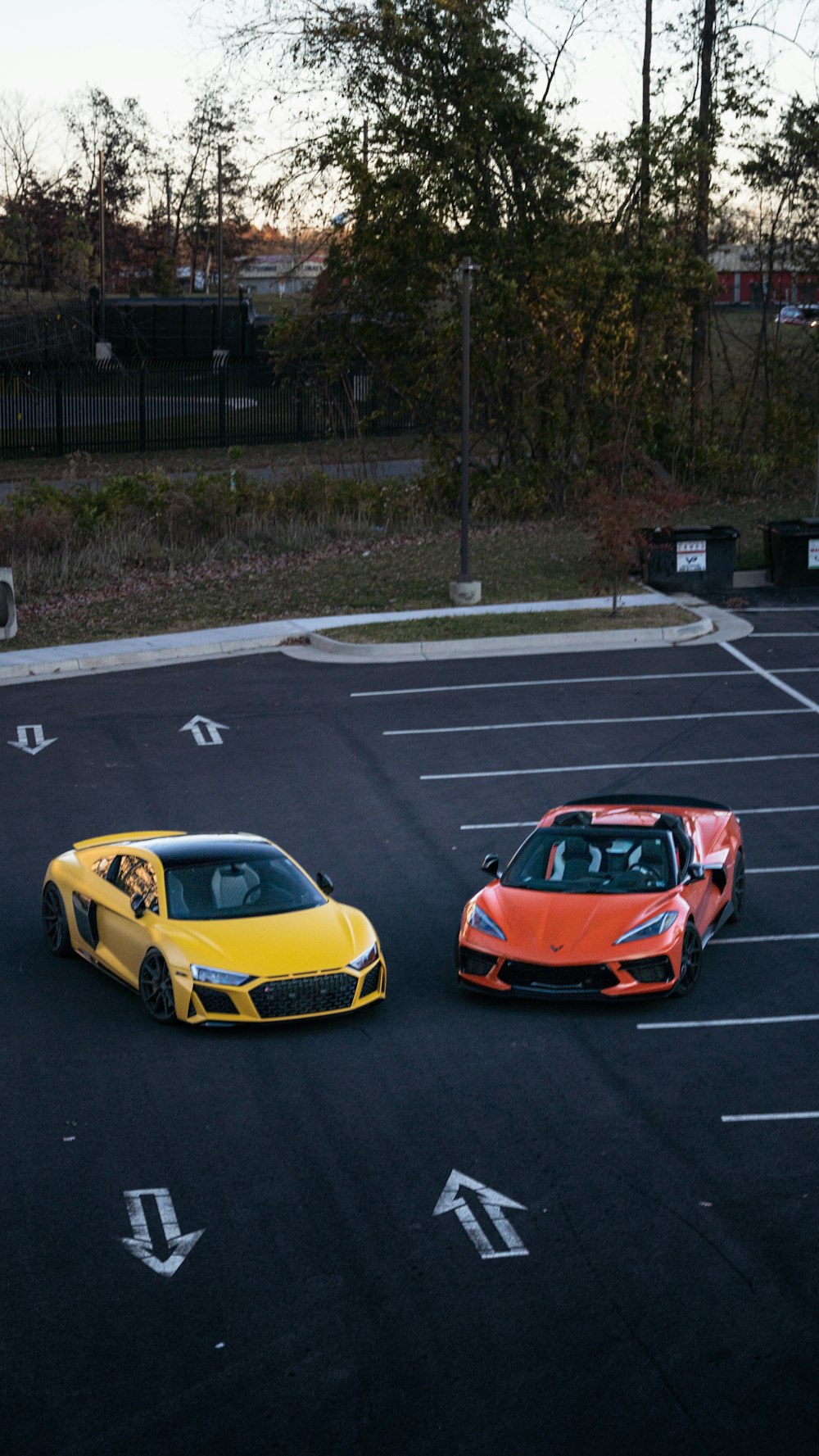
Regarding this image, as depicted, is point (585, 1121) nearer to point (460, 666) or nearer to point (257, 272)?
point (460, 666)

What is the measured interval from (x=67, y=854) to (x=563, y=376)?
2839cm

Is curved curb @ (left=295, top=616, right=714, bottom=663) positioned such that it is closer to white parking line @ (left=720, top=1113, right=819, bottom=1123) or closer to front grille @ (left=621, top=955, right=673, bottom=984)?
front grille @ (left=621, top=955, right=673, bottom=984)

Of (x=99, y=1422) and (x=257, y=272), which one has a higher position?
(x=257, y=272)

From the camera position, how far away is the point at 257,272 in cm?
10575

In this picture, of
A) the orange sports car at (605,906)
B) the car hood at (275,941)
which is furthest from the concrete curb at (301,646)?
the car hood at (275,941)

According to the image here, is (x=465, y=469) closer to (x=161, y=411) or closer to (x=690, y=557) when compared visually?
(x=690, y=557)

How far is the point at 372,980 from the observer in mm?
11805

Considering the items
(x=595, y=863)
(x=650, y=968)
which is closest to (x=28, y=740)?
(x=595, y=863)

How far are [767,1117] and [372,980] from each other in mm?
3245

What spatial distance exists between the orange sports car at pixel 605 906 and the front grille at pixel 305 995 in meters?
1.10

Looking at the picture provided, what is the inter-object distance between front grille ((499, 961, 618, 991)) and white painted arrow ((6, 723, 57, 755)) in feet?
32.3

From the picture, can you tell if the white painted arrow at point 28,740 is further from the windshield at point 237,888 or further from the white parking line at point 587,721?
the windshield at point 237,888

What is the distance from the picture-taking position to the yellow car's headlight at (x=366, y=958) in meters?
11.7

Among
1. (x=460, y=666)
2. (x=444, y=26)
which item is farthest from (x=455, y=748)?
(x=444, y=26)
